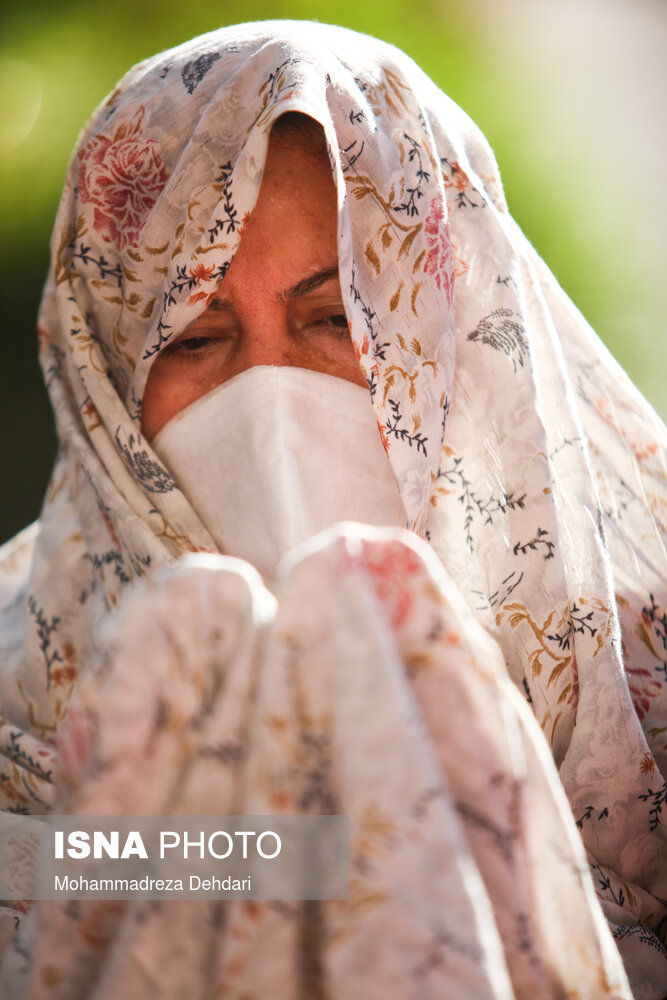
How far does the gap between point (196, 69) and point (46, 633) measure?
0.77 m

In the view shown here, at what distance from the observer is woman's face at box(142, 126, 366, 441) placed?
95cm

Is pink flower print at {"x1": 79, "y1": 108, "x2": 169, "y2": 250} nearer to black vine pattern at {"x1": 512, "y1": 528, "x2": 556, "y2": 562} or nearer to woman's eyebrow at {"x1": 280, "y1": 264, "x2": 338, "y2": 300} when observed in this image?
woman's eyebrow at {"x1": 280, "y1": 264, "x2": 338, "y2": 300}

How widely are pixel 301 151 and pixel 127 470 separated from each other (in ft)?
1.49

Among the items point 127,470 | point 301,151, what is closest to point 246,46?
point 301,151

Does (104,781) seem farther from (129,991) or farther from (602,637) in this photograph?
(602,637)

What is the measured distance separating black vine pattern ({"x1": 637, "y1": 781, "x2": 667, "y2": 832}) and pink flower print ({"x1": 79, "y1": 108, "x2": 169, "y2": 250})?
89 centimetres

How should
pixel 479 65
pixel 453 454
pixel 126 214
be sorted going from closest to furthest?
pixel 453 454 → pixel 126 214 → pixel 479 65

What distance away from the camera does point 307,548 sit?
Answer: 1.48ft

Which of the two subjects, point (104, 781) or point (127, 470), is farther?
point (127, 470)

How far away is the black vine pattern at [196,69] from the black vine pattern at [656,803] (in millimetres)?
981

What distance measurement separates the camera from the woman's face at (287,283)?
3.12ft

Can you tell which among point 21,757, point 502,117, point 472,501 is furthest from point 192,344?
point 502,117

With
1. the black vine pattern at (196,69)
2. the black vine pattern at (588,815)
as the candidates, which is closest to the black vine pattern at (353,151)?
the black vine pattern at (196,69)

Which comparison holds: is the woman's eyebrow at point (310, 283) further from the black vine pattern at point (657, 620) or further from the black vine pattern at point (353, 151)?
the black vine pattern at point (657, 620)
